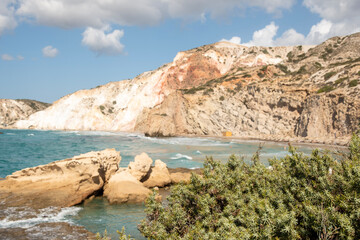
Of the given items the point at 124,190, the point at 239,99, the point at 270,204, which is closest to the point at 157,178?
the point at 124,190

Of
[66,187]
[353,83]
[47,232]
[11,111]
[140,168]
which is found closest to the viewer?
[47,232]

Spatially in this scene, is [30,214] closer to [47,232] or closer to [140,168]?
[47,232]

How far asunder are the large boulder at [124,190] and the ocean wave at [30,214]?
2.23m

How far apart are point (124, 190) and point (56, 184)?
382 centimetres

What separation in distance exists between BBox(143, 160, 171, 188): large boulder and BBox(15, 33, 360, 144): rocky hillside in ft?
104

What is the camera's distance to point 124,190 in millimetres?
15906

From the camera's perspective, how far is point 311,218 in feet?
17.3

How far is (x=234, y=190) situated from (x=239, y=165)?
186 cm

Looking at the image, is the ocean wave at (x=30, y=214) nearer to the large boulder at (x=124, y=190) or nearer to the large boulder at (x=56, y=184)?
the large boulder at (x=56, y=184)

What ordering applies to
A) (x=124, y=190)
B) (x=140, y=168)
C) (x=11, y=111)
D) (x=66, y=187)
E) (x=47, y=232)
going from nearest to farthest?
(x=47, y=232)
(x=66, y=187)
(x=124, y=190)
(x=140, y=168)
(x=11, y=111)

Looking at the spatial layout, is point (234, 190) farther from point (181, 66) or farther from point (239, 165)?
point (181, 66)

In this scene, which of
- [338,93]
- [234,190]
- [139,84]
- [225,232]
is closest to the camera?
[225,232]

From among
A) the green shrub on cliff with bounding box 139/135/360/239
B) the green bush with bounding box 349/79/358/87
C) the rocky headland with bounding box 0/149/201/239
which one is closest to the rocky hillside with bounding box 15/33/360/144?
the green bush with bounding box 349/79/358/87

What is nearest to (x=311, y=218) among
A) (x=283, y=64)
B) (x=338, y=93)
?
(x=338, y=93)
